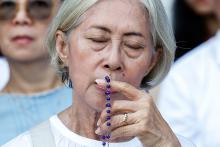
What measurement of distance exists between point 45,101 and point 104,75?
1928 mm

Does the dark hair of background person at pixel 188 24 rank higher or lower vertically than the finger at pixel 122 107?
lower

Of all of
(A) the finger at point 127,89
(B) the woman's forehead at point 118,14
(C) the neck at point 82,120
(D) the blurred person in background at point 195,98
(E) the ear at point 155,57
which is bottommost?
(D) the blurred person in background at point 195,98

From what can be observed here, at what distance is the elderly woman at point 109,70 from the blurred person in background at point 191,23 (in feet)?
10.1

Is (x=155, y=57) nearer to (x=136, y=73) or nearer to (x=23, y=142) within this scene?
(x=136, y=73)

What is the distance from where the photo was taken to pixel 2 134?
18.2 ft

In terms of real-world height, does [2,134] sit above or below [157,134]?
below

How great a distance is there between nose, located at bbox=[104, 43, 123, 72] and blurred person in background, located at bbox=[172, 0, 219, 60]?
3.42 meters

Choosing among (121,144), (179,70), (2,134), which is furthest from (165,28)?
(179,70)

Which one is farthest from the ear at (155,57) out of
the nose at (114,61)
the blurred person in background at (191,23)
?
the blurred person in background at (191,23)

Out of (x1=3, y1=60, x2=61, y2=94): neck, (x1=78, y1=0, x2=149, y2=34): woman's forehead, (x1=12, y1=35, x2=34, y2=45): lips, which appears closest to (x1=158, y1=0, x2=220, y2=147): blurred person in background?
(x1=3, y1=60, x2=61, y2=94): neck

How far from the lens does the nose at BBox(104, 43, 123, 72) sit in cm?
413

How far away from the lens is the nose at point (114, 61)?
13.5 feet

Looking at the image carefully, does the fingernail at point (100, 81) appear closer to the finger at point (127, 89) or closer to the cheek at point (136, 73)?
the finger at point (127, 89)

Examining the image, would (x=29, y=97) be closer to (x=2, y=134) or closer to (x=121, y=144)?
(x=2, y=134)
